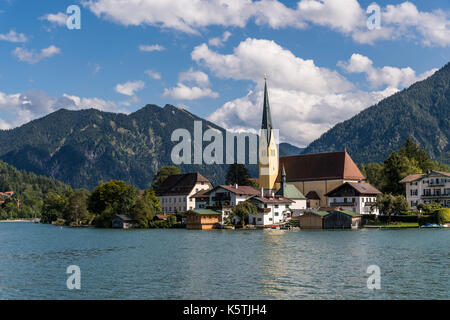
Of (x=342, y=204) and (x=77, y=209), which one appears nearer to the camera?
(x=342, y=204)

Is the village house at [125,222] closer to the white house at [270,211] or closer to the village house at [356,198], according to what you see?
the white house at [270,211]

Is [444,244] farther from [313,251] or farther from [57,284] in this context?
[57,284]

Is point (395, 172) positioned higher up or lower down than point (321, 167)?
lower down

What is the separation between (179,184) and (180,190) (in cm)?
284

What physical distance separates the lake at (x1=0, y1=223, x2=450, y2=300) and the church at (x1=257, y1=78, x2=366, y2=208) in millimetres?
68356

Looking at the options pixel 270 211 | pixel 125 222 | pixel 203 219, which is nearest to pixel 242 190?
pixel 270 211

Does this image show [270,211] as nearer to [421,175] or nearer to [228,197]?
[228,197]

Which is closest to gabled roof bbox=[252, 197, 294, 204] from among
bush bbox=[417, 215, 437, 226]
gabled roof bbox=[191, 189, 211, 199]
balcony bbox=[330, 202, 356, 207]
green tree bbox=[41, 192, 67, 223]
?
balcony bbox=[330, 202, 356, 207]

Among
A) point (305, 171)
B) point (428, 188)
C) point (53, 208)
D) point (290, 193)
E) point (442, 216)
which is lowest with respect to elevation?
point (442, 216)

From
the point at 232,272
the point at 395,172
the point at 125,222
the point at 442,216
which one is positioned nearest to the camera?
the point at 232,272

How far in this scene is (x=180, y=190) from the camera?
5379 inches

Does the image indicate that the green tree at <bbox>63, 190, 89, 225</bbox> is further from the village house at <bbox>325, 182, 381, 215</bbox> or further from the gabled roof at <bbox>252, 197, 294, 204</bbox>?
the village house at <bbox>325, 182, 381, 215</bbox>

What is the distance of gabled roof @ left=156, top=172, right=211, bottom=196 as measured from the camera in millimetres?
135250
